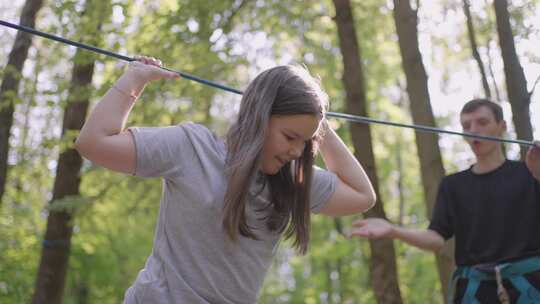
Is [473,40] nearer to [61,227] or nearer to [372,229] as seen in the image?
[372,229]

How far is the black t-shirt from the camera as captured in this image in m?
3.95

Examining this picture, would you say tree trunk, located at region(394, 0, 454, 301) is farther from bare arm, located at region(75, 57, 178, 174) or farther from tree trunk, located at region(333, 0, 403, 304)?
bare arm, located at region(75, 57, 178, 174)

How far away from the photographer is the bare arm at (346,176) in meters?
2.67

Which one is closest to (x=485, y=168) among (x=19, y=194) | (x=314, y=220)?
(x=19, y=194)

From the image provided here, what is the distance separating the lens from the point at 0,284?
764 cm

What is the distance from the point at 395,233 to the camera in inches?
149

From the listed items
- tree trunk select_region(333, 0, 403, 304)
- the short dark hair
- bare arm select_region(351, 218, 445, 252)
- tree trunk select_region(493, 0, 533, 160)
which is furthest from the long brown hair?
tree trunk select_region(493, 0, 533, 160)

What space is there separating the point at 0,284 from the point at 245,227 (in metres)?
6.11

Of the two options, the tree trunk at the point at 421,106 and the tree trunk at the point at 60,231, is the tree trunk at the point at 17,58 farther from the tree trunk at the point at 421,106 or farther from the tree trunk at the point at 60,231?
the tree trunk at the point at 421,106

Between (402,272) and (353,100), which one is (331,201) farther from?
(402,272)

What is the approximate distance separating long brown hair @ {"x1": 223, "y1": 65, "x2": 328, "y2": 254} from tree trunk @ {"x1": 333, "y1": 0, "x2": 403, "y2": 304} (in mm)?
3036

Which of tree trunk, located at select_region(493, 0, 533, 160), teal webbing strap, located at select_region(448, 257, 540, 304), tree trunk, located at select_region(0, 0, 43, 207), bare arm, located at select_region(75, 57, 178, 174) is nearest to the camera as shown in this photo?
bare arm, located at select_region(75, 57, 178, 174)

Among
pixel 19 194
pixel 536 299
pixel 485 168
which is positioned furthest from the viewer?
pixel 19 194

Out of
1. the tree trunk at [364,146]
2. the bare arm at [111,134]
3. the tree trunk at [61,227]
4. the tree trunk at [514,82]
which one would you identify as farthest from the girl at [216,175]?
the tree trunk at [61,227]
